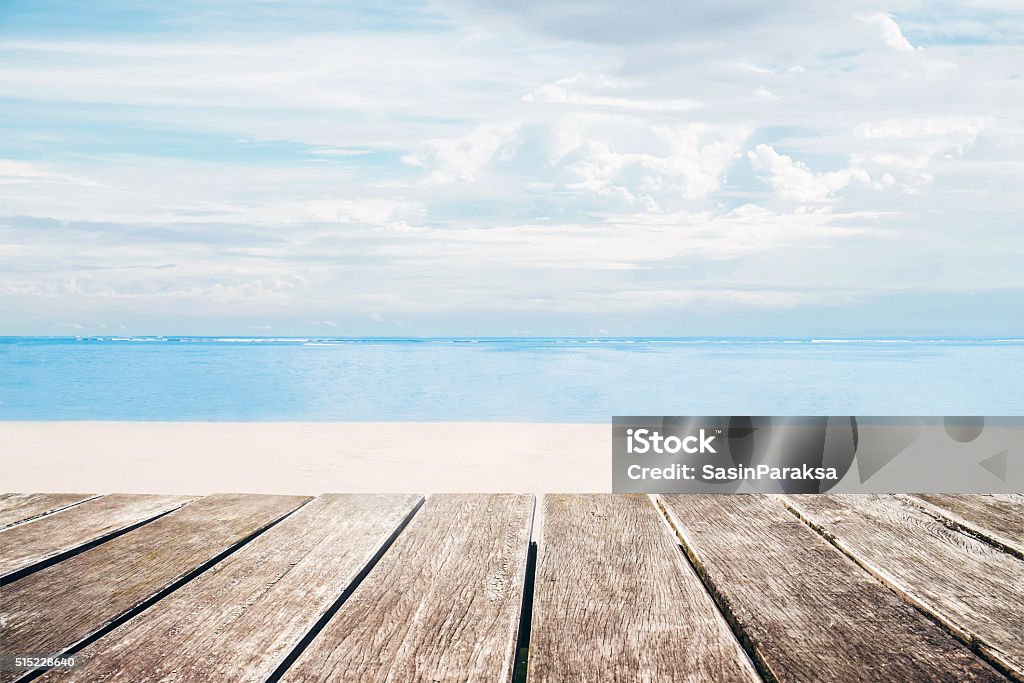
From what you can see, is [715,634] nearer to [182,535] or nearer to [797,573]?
[797,573]

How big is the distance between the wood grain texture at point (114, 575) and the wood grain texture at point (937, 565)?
2.93 feet

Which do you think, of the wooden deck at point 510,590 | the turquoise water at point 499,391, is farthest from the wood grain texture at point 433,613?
the turquoise water at point 499,391

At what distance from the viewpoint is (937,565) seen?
40.9 inches

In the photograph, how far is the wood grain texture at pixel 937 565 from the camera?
2.71ft

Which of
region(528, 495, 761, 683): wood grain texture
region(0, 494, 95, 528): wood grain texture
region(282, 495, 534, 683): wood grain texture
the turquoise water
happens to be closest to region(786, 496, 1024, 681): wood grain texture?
region(528, 495, 761, 683): wood grain texture

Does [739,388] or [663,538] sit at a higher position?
[663,538]

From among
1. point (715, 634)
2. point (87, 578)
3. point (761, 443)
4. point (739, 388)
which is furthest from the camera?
point (739, 388)

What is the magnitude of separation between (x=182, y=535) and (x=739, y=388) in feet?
54.8

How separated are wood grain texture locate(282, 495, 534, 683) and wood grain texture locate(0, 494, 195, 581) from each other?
458 mm

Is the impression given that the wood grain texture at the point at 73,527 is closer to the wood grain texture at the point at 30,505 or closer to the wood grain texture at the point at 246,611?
the wood grain texture at the point at 30,505

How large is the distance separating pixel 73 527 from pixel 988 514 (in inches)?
59.1

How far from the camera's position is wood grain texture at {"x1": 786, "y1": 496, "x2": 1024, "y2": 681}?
0.83 metres

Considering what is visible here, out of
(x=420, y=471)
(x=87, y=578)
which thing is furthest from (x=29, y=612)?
(x=420, y=471)

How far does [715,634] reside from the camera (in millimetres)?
800
